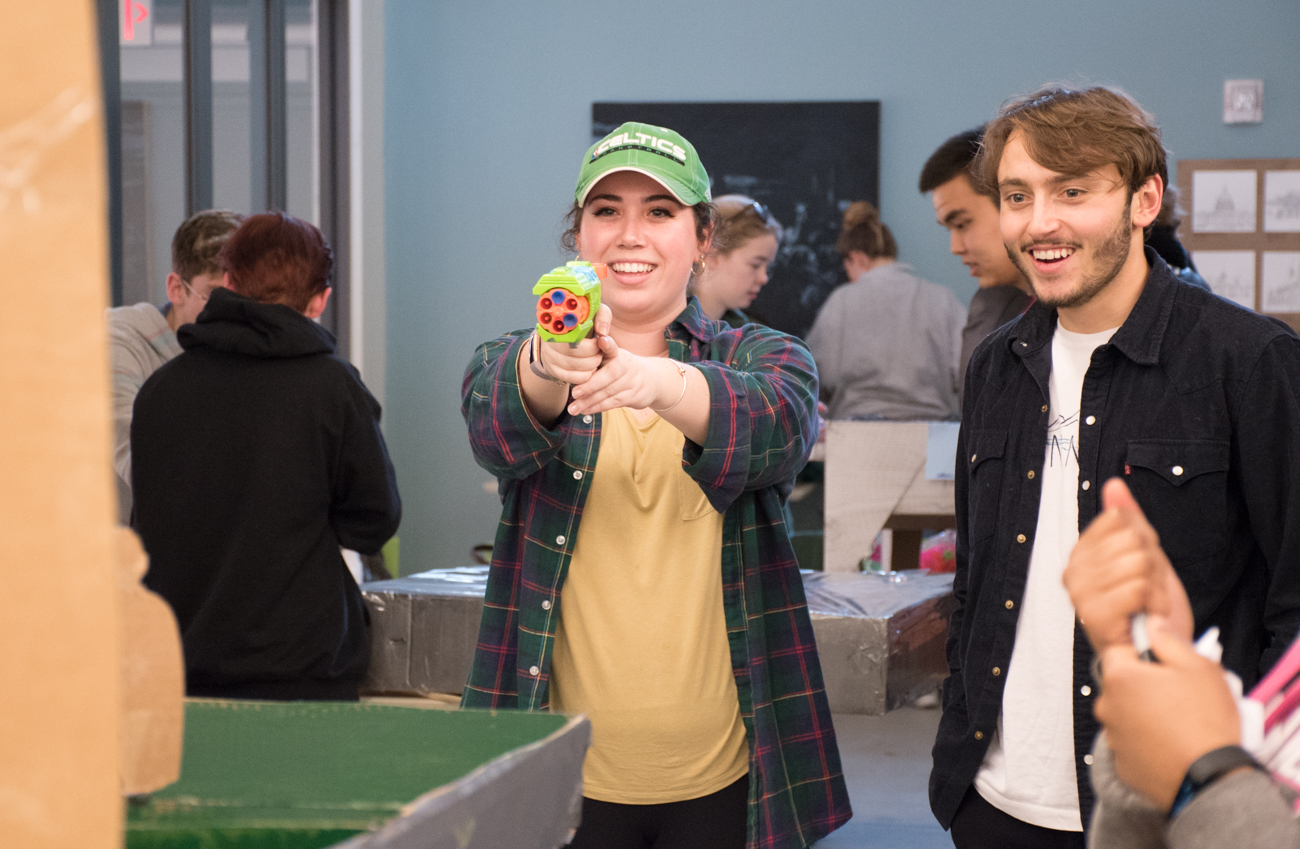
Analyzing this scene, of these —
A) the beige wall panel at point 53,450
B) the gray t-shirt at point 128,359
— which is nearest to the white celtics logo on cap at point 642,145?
the beige wall panel at point 53,450

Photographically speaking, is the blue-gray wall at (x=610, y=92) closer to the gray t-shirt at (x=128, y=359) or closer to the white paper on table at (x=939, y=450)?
the white paper on table at (x=939, y=450)

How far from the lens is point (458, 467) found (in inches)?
206

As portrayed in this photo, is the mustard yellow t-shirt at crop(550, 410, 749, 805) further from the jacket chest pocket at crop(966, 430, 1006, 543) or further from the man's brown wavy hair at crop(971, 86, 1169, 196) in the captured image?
the man's brown wavy hair at crop(971, 86, 1169, 196)

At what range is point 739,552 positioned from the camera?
4.27 ft

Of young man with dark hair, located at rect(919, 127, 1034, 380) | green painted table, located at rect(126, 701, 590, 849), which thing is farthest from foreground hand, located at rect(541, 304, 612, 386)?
young man with dark hair, located at rect(919, 127, 1034, 380)

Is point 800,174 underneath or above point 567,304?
above

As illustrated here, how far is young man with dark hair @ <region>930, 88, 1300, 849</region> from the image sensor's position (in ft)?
3.82

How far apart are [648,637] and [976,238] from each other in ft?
5.22

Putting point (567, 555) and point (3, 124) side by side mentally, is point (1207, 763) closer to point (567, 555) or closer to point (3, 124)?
point (3, 124)

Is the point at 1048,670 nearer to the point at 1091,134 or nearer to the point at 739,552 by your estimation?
the point at 739,552

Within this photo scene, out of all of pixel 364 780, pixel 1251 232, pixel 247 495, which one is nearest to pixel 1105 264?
pixel 364 780

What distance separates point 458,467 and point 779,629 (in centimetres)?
405

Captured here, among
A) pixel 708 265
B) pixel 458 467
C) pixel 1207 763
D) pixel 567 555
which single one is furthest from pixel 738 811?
pixel 458 467

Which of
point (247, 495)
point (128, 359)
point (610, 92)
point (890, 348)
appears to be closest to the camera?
point (247, 495)
